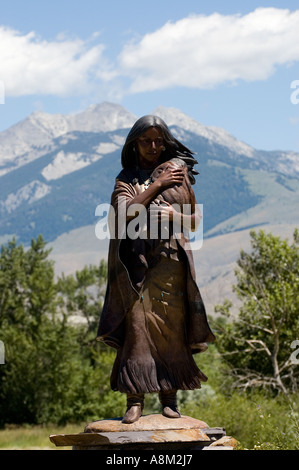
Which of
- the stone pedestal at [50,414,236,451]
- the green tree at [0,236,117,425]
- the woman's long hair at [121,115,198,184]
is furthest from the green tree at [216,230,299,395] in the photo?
the stone pedestal at [50,414,236,451]

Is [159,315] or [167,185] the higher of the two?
[167,185]

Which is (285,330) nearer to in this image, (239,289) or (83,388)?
(239,289)

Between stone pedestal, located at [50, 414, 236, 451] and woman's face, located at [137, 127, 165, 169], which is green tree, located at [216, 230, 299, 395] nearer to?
woman's face, located at [137, 127, 165, 169]

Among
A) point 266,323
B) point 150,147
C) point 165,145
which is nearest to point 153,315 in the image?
point 150,147

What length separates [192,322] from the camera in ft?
31.5

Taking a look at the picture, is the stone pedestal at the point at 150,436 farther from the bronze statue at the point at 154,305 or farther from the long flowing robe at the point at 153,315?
the long flowing robe at the point at 153,315

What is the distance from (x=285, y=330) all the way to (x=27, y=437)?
1313 cm

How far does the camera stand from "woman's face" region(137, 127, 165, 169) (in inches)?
397

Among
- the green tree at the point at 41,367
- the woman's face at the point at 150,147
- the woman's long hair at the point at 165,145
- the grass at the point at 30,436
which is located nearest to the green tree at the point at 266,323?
the grass at the point at 30,436

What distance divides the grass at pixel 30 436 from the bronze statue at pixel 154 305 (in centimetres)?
2303

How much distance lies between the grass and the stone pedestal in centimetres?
2322

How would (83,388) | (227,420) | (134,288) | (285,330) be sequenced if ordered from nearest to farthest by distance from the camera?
(134,288), (227,420), (285,330), (83,388)
